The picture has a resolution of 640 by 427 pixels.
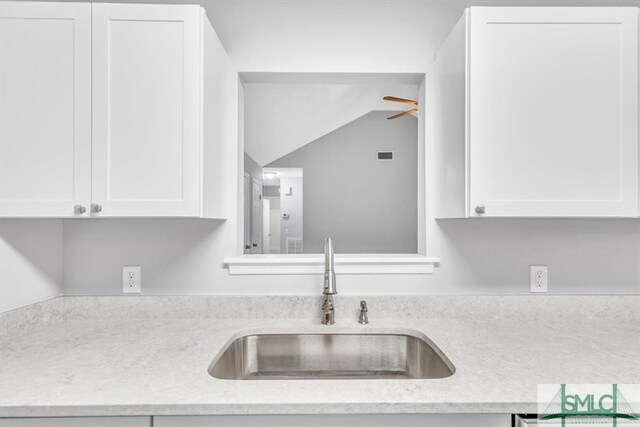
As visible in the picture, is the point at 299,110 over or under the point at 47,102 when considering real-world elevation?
over

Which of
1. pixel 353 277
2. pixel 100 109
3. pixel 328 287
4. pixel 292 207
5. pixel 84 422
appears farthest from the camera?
pixel 292 207

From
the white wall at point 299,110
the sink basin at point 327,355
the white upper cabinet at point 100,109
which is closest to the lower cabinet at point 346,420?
the sink basin at point 327,355

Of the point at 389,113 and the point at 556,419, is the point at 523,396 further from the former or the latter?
the point at 389,113

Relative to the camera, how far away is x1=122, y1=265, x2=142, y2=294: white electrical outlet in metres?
1.64

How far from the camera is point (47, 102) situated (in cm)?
130

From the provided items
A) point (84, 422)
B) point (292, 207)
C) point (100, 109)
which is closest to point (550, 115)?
point (100, 109)

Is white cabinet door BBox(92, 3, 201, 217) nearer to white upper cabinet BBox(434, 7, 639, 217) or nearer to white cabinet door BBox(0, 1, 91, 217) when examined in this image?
white cabinet door BBox(0, 1, 91, 217)

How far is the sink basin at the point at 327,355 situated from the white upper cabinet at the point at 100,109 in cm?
62

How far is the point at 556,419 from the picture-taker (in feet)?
3.01

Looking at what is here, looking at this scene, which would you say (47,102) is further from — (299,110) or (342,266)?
(299,110)

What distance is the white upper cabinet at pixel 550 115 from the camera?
1.33 m

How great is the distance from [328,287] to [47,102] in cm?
116

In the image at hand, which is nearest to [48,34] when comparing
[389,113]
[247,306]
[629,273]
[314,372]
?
[247,306]
